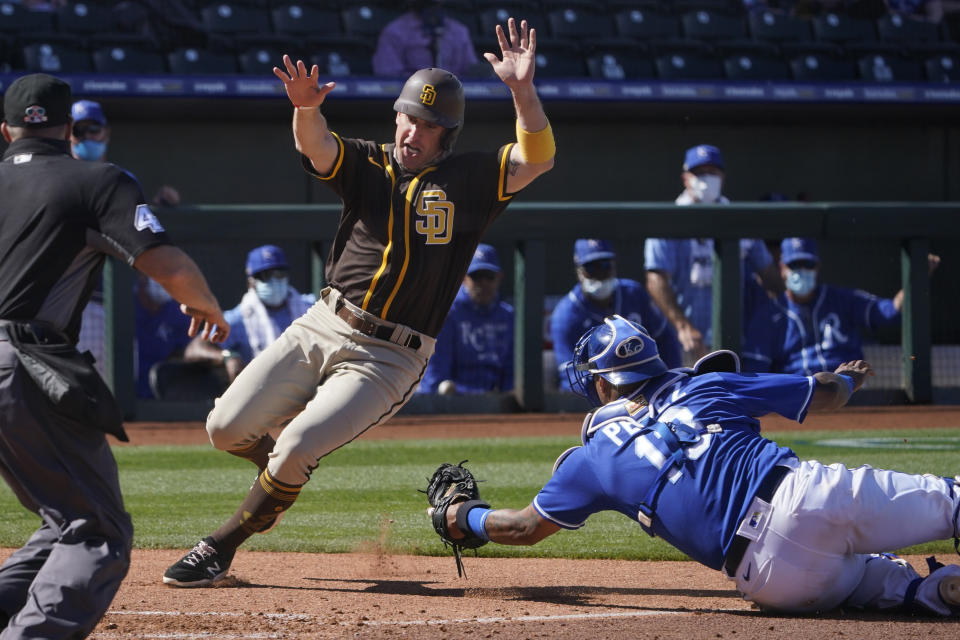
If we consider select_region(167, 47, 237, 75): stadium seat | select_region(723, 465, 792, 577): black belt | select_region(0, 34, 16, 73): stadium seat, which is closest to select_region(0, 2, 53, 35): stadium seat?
select_region(0, 34, 16, 73): stadium seat

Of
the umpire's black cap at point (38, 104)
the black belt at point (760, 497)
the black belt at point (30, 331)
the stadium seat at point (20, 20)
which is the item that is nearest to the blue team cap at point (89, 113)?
the stadium seat at point (20, 20)

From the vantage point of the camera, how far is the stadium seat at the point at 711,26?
611 inches

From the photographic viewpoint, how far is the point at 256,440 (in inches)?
189

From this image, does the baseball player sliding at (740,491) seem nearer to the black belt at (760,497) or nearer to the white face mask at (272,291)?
the black belt at (760,497)

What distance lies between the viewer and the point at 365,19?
48.1ft

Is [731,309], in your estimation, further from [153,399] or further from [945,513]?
[945,513]

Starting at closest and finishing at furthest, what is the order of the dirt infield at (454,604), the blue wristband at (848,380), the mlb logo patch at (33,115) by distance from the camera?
the mlb logo patch at (33,115), the dirt infield at (454,604), the blue wristband at (848,380)

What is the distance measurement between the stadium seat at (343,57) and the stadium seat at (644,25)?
10.2ft

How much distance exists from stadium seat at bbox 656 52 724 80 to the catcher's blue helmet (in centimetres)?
1057

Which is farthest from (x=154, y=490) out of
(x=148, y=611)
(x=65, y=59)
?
(x=65, y=59)

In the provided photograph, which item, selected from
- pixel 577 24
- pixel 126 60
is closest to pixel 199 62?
pixel 126 60

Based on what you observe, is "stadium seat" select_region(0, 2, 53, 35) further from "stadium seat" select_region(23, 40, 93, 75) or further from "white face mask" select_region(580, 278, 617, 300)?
"white face mask" select_region(580, 278, 617, 300)

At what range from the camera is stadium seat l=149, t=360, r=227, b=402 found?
32.5ft

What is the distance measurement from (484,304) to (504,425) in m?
0.95
